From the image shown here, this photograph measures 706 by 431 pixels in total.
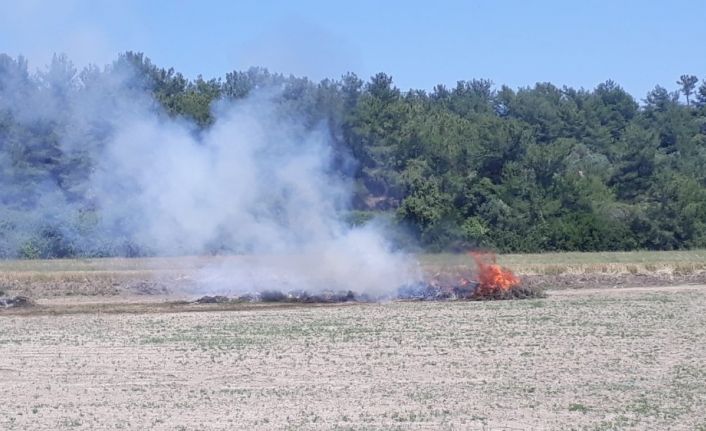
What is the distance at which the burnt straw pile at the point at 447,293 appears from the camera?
127ft

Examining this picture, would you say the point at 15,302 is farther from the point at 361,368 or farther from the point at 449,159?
the point at 449,159

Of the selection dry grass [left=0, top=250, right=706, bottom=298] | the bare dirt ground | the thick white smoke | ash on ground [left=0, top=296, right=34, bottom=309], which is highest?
the thick white smoke

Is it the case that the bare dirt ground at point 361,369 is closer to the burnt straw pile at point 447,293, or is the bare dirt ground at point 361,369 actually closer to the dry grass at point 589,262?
the burnt straw pile at point 447,293

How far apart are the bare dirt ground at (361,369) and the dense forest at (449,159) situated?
749cm

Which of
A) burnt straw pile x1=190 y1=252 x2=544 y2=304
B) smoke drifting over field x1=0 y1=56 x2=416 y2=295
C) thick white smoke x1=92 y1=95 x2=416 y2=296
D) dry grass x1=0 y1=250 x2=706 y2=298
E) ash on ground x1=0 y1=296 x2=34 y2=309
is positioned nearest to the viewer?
Answer: ash on ground x1=0 y1=296 x2=34 y2=309

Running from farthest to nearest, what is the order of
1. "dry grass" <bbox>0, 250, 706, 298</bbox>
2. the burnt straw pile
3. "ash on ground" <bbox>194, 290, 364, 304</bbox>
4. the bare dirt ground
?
"dry grass" <bbox>0, 250, 706, 298</bbox> < the burnt straw pile < "ash on ground" <bbox>194, 290, 364, 304</bbox> < the bare dirt ground

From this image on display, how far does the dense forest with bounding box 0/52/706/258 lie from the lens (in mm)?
38531

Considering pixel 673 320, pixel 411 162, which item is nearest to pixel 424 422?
pixel 673 320

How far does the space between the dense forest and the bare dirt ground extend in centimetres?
749

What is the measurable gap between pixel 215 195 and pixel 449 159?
107 ft

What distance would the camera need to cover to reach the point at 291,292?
39.6m

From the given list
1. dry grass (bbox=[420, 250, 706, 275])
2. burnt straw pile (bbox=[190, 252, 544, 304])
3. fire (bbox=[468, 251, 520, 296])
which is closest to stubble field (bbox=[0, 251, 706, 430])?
burnt straw pile (bbox=[190, 252, 544, 304])

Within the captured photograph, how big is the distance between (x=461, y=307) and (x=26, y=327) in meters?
14.1

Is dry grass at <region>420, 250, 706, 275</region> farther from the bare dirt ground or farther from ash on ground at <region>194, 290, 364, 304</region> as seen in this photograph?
the bare dirt ground
